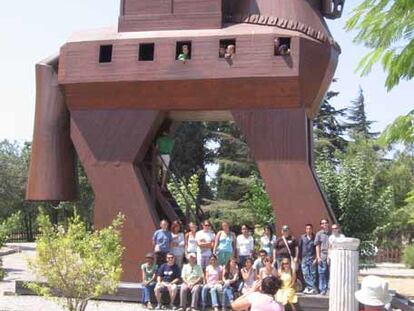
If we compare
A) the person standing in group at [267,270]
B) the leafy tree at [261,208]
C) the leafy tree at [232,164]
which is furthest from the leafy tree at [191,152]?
the person standing in group at [267,270]

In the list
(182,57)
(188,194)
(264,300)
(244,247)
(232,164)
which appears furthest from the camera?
(232,164)

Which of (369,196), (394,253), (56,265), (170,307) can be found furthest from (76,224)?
(394,253)

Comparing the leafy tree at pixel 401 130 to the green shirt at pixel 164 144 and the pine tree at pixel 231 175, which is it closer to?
the green shirt at pixel 164 144

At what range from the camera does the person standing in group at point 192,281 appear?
40.7 feet

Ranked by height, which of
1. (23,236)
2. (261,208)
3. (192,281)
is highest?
(261,208)

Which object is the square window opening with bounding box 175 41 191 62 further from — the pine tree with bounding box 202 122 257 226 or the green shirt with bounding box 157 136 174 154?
the pine tree with bounding box 202 122 257 226

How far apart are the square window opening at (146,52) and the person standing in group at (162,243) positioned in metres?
3.70

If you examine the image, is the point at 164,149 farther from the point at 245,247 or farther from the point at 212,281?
the point at 212,281

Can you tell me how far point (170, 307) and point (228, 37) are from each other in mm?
5495

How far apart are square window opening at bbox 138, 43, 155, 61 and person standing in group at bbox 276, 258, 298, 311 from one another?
5.43m

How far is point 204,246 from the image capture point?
42.7 ft

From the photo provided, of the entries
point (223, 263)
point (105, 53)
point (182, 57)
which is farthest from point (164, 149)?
point (223, 263)

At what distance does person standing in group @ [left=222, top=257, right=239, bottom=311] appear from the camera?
1220cm

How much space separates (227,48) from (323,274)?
487cm
